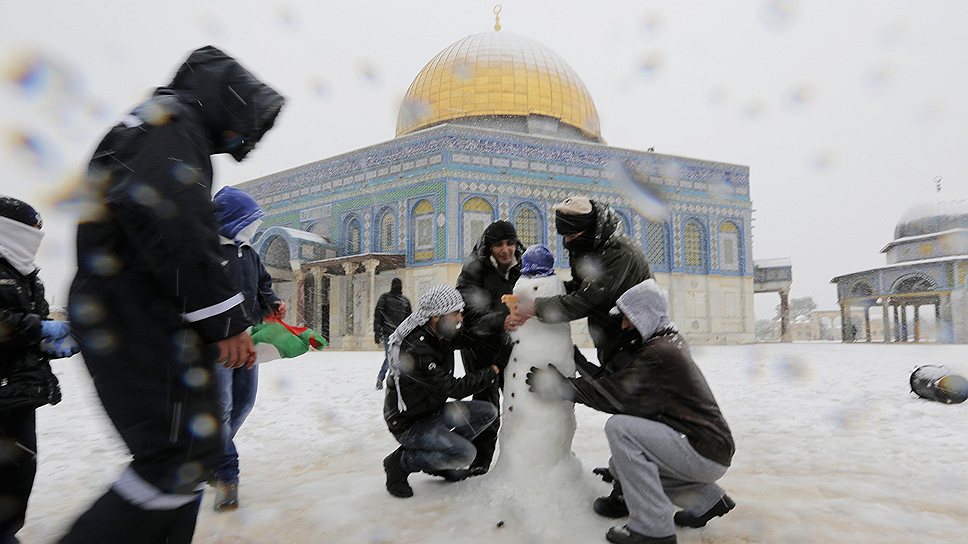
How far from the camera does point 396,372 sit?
3051 mm

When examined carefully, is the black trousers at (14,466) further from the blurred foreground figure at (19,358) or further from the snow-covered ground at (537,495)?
the snow-covered ground at (537,495)

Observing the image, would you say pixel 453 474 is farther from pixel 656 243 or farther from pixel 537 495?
pixel 656 243

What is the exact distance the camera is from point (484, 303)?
337 centimetres

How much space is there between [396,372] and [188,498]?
1499 mm

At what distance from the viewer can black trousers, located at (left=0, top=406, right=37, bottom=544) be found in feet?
7.05

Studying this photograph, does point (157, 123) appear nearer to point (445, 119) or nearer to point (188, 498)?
point (188, 498)

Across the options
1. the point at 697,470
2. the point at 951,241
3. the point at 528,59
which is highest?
the point at 528,59

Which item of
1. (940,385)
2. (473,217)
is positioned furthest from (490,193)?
(940,385)

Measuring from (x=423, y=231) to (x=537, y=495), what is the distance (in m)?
19.3

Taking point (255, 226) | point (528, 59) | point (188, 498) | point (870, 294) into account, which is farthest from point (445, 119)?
point (188, 498)

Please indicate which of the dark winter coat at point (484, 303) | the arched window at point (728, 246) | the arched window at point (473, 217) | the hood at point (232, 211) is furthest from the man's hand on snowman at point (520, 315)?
the arched window at point (728, 246)

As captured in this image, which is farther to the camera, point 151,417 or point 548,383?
point 548,383

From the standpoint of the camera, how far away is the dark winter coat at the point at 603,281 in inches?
108

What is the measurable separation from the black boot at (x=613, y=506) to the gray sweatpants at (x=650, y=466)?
290mm
